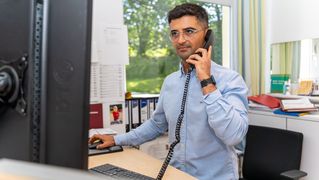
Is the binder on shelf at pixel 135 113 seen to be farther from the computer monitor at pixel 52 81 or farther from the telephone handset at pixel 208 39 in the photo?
the computer monitor at pixel 52 81

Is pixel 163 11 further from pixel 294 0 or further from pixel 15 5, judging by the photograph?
pixel 15 5

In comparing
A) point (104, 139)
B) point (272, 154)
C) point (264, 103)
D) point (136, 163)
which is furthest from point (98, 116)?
point (264, 103)

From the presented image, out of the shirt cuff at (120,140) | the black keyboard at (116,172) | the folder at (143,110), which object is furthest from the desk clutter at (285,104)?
the black keyboard at (116,172)

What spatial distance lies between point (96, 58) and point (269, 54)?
1.69 m

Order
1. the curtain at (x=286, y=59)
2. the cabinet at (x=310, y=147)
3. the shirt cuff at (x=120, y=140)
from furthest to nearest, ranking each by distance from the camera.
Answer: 1. the curtain at (x=286, y=59)
2. the cabinet at (x=310, y=147)
3. the shirt cuff at (x=120, y=140)

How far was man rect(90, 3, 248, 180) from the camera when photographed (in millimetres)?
1330

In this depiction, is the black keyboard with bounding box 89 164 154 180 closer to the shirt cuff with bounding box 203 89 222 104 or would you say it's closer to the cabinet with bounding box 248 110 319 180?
the shirt cuff with bounding box 203 89 222 104

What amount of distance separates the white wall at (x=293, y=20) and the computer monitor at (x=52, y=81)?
2417 millimetres

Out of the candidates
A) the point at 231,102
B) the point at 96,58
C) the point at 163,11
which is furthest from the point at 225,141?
the point at 163,11

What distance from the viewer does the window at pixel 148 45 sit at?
100.0 inches

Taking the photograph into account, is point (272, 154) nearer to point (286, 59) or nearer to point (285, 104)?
point (285, 104)

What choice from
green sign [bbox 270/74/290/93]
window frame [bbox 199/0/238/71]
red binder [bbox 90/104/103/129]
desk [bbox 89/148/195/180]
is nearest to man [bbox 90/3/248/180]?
desk [bbox 89/148/195/180]

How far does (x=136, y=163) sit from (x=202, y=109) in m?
0.39

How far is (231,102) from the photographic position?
137 centimetres
